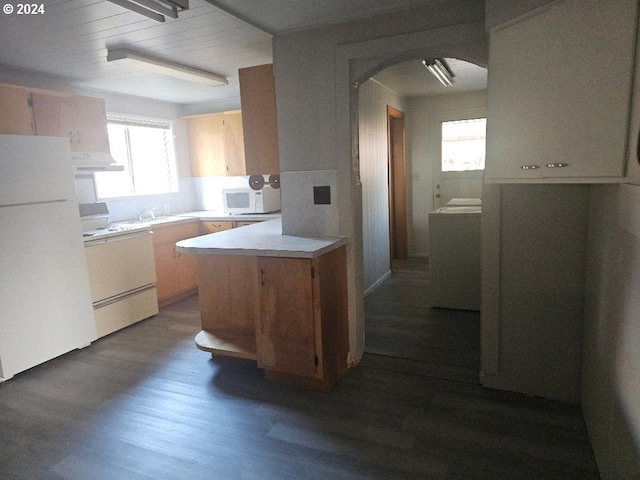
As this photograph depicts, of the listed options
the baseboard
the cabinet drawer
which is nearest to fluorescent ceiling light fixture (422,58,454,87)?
the baseboard

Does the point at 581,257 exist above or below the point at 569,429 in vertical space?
above

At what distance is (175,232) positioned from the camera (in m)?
4.59

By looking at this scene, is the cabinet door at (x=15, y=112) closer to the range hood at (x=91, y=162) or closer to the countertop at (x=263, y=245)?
the range hood at (x=91, y=162)

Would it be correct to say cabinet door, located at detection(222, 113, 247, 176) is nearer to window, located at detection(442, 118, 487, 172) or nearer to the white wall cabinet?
window, located at detection(442, 118, 487, 172)

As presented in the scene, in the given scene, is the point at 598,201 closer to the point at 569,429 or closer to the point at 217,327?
the point at 569,429

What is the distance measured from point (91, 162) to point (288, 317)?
2.67 metres

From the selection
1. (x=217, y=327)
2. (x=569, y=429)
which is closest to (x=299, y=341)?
(x=217, y=327)

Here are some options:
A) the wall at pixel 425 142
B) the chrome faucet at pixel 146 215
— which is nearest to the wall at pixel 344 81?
the chrome faucet at pixel 146 215

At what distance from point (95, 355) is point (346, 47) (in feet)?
9.95

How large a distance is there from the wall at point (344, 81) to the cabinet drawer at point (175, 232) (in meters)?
1.97

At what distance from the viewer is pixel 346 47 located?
266cm

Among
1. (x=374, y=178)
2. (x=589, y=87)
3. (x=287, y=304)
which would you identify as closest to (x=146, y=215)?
(x=374, y=178)

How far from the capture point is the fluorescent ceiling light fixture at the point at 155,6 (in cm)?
208

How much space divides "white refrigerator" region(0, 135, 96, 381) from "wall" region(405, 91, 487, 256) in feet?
14.8
